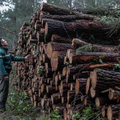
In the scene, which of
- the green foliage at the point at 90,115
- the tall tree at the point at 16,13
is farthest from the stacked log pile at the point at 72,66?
the tall tree at the point at 16,13

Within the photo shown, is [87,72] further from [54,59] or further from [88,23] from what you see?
→ [88,23]

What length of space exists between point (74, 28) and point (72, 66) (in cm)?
138

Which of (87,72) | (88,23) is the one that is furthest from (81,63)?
(88,23)

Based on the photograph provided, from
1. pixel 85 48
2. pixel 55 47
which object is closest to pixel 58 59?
pixel 55 47

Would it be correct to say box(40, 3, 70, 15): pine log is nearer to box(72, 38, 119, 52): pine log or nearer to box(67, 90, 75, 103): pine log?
box(72, 38, 119, 52): pine log

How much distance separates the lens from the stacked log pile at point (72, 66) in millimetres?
2617

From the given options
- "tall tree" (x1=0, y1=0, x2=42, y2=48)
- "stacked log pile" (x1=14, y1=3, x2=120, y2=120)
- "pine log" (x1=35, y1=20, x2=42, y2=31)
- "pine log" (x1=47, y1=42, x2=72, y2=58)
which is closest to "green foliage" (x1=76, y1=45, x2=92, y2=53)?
"stacked log pile" (x1=14, y1=3, x2=120, y2=120)

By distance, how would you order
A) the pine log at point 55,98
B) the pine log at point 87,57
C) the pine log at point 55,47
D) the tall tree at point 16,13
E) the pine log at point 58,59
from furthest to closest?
the tall tree at point 16,13
the pine log at point 55,98
the pine log at point 55,47
the pine log at point 58,59
the pine log at point 87,57

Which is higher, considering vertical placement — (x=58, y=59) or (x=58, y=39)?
(x=58, y=39)

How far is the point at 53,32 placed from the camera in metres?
4.06

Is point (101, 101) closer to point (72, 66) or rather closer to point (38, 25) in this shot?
point (72, 66)

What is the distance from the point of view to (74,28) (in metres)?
4.19

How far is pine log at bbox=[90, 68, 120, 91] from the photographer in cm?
250

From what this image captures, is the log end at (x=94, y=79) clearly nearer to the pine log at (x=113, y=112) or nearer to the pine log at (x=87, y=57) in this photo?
the pine log at (x=113, y=112)
